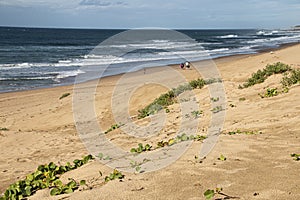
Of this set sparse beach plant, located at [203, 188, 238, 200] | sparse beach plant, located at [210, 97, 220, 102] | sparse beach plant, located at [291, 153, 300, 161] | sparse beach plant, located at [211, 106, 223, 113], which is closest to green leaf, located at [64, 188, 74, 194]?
sparse beach plant, located at [203, 188, 238, 200]

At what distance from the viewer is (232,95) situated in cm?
919

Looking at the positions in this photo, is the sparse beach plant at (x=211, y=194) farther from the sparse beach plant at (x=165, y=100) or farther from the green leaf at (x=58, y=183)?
the sparse beach plant at (x=165, y=100)

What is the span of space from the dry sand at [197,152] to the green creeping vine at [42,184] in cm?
14

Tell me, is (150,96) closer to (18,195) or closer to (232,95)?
(232,95)

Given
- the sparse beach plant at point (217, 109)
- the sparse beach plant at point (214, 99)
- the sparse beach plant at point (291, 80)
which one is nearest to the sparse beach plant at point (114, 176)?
the sparse beach plant at point (217, 109)

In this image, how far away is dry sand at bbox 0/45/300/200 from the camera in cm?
345

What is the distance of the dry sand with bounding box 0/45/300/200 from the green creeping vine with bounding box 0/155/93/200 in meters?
0.14

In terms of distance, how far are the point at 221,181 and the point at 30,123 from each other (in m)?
8.88

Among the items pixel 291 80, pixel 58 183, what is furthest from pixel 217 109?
pixel 58 183

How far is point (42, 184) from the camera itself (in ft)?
13.7

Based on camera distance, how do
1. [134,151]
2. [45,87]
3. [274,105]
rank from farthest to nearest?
[45,87] → [274,105] → [134,151]

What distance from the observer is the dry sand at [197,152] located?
11.3 ft

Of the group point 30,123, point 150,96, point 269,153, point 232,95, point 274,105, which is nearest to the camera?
point 269,153

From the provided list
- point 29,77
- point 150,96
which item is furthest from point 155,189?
point 29,77
